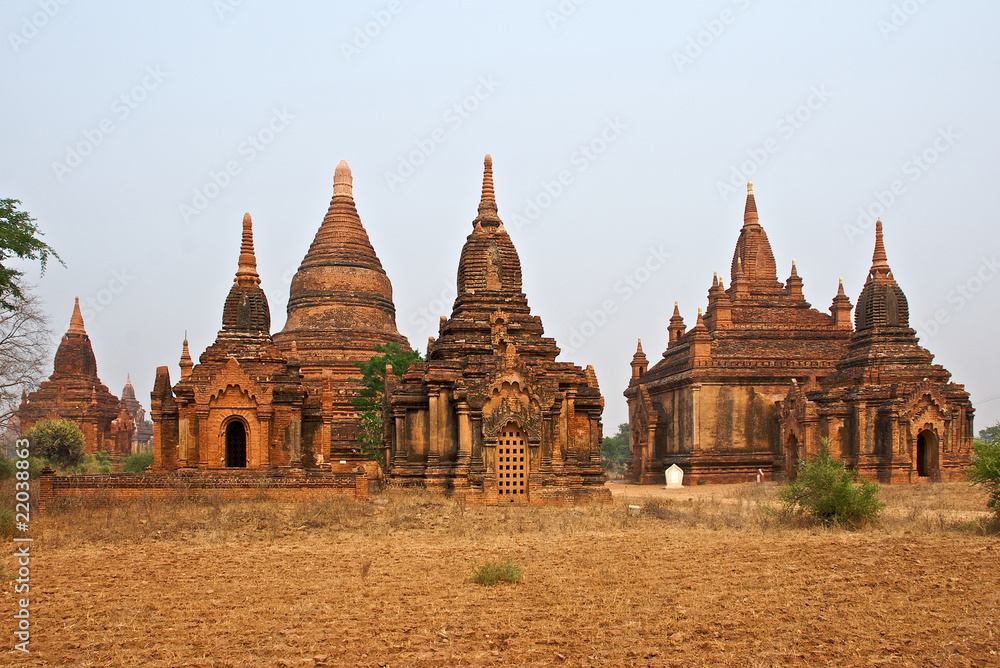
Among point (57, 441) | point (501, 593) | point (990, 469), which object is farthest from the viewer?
point (57, 441)

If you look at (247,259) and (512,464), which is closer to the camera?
(512,464)

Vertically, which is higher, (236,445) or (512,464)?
(236,445)

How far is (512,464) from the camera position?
2425cm

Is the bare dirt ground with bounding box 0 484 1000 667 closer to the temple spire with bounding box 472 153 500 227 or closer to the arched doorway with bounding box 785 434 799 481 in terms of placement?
the temple spire with bounding box 472 153 500 227

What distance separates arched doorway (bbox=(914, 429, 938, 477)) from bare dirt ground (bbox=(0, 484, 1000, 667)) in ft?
50.8

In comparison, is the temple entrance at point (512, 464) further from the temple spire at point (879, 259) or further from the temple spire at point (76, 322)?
the temple spire at point (76, 322)

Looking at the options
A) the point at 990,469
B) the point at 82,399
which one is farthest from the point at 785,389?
the point at 82,399

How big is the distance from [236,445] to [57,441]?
70.9 ft

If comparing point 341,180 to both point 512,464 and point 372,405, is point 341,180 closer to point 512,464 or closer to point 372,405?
point 372,405

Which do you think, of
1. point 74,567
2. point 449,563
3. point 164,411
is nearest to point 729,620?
point 449,563

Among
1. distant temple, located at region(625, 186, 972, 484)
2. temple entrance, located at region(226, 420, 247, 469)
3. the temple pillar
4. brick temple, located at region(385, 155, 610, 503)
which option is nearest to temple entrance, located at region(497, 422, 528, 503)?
brick temple, located at region(385, 155, 610, 503)

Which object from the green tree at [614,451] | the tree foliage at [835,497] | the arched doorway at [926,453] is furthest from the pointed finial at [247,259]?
the green tree at [614,451]

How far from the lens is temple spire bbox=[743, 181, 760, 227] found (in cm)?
4353

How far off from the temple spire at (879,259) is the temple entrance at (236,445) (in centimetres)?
2284
